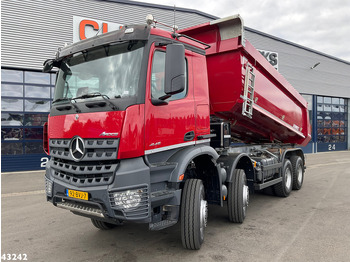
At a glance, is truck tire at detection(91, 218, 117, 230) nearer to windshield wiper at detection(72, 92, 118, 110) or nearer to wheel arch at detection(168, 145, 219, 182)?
wheel arch at detection(168, 145, 219, 182)

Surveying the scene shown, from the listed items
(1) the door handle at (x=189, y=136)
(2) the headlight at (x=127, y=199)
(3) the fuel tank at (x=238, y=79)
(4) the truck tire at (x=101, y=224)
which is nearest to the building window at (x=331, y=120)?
(3) the fuel tank at (x=238, y=79)

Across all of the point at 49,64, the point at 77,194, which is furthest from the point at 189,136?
the point at 49,64

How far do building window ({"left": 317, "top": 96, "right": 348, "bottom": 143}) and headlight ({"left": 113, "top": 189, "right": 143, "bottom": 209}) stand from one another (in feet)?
73.5

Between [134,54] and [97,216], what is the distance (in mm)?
1908

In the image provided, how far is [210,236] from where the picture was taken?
4012mm

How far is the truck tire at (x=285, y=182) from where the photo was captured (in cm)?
636

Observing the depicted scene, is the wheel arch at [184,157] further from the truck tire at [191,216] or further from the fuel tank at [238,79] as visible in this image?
the fuel tank at [238,79]

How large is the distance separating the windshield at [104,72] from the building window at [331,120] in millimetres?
22227

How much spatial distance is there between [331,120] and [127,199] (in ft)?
80.5

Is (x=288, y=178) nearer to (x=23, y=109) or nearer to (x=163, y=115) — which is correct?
(x=163, y=115)

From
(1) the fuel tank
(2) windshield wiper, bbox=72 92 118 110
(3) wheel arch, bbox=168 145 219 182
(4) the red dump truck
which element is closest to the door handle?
(4) the red dump truck

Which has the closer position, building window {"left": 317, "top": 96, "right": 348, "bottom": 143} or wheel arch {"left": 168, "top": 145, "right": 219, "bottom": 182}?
wheel arch {"left": 168, "top": 145, "right": 219, "bottom": 182}

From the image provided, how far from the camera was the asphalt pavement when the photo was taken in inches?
134

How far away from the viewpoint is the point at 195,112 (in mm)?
3680
